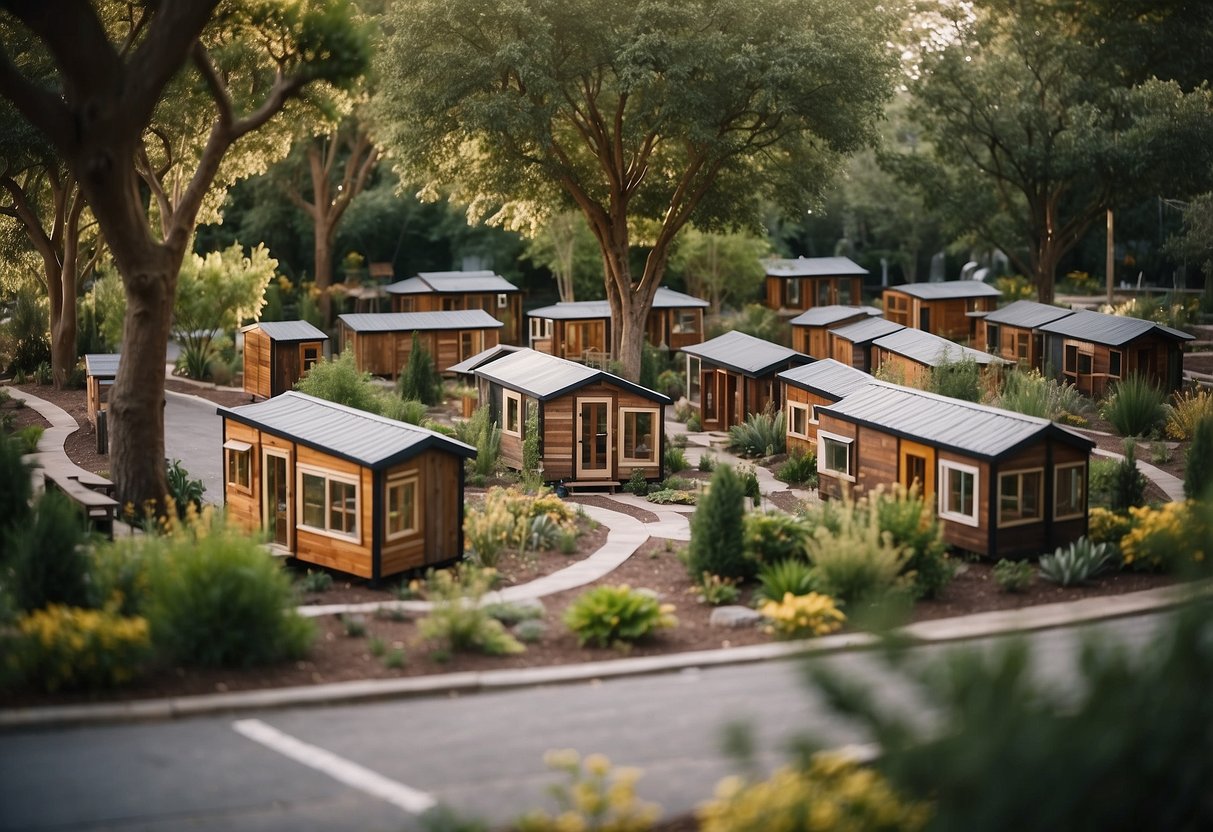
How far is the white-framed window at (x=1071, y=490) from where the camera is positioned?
21.2 m

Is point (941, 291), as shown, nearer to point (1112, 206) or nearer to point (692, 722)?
point (1112, 206)

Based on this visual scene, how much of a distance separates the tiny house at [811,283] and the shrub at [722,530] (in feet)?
138

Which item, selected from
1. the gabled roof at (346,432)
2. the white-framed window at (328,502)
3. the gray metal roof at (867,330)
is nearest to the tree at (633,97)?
the gray metal roof at (867,330)

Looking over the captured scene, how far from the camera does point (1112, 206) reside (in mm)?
47062

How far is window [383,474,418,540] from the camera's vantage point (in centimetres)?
1966

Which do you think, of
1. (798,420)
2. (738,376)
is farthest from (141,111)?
(738,376)

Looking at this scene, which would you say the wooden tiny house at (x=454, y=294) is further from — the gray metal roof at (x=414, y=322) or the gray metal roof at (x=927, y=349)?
the gray metal roof at (x=927, y=349)

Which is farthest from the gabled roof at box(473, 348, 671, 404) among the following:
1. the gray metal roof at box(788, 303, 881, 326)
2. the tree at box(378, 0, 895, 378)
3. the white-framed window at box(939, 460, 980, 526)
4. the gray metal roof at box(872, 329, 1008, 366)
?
the gray metal roof at box(788, 303, 881, 326)

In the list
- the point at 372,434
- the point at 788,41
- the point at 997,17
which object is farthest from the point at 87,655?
the point at 997,17

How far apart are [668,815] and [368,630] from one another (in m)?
6.62

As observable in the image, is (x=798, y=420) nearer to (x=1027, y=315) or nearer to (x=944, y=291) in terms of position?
(x=1027, y=315)

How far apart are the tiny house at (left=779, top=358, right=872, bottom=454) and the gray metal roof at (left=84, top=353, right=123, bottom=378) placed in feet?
51.6

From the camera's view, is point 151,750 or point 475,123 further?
point 475,123

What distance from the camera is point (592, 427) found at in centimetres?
3008
